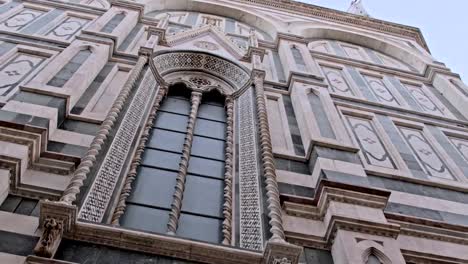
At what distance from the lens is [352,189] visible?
5879mm

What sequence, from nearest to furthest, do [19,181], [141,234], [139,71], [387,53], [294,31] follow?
[141,234] → [19,181] → [139,71] → [294,31] → [387,53]

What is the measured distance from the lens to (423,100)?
36.8ft

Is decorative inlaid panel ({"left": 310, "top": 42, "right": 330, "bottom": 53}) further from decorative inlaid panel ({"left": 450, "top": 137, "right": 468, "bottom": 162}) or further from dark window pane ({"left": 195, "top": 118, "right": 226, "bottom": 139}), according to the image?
dark window pane ({"left": 195, "top": 118, "right": 226, "bottom": 139})

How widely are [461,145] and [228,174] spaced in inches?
192

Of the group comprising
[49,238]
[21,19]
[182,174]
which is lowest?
[49,238]

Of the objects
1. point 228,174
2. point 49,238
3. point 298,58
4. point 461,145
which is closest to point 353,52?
point 298,58

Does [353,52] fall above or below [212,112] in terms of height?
above

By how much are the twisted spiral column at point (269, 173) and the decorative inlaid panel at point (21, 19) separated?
507 centimetres

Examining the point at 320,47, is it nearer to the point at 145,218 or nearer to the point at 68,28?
the point at 68,28

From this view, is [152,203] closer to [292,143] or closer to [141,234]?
[141,234]

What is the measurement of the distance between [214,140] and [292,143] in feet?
3.72

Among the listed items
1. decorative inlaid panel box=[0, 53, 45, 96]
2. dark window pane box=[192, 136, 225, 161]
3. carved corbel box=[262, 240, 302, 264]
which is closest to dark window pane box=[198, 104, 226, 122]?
dark window pane box=[192, 136, 225, 161]

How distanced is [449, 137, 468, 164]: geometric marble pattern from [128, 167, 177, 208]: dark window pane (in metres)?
5.19

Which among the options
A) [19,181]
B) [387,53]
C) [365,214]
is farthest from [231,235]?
[387,53]
